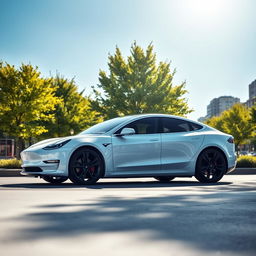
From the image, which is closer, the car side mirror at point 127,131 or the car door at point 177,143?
the car side mirror at point 127,131

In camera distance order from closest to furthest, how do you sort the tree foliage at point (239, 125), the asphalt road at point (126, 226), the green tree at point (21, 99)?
the asphalt road at point (126, 226)
the green tree at point (21, 99)
the tree foliage at point (239, 125)

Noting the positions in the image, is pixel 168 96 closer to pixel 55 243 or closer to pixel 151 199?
pixel 151 199

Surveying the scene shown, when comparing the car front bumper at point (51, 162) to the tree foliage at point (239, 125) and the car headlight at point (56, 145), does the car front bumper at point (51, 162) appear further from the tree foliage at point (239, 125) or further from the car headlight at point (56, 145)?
the tree foliage at point (239, 125)

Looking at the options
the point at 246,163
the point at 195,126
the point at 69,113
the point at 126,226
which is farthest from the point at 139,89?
the point at 126,226

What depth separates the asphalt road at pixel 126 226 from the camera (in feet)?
10.8

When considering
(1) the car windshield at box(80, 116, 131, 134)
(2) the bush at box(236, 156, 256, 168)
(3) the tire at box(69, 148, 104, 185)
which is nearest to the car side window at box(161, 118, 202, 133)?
(1) the car windshield at box(80, 116, 131, 134)

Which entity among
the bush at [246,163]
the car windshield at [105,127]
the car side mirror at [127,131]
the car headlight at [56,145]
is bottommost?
the bush at [246,163]

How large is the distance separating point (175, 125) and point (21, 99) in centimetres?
1734

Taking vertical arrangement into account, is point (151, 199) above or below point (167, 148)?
below

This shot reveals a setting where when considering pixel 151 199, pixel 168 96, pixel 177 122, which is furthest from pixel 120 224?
pixel 168 96

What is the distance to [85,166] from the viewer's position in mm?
9312

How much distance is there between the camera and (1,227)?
4.09 metres

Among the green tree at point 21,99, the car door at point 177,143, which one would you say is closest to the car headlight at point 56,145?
the car door at point 177,143

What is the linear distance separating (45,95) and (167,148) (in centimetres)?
1783
